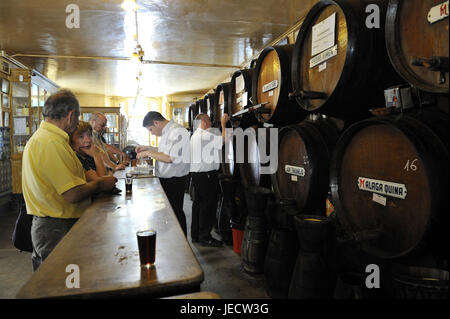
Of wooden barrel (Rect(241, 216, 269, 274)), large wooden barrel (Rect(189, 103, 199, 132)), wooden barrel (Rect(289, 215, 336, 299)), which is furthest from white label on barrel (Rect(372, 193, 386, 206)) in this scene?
large wooden barrel (Rect(189, 103, 199, 132))

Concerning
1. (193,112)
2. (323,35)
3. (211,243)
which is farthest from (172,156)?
(193,112)

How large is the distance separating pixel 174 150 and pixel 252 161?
99cm

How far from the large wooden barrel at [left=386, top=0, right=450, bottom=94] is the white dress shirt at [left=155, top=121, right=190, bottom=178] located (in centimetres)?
259

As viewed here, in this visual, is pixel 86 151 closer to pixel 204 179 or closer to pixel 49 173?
pixel 49 173

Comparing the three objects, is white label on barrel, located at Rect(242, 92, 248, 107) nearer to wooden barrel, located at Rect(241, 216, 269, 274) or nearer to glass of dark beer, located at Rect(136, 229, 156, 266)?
wooden barrel, located at Rect(241, 216, 269, 274)

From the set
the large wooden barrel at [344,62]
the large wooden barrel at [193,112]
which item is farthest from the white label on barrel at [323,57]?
the large wooden barrel at [193,112]

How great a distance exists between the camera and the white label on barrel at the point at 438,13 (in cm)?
111

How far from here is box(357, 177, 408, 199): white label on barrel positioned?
1311 millimetres

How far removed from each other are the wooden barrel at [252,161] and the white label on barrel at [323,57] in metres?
0.91

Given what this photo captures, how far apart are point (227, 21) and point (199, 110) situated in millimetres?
1912

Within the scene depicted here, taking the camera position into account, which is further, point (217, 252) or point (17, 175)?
point (17, 175)

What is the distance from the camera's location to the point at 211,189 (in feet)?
13.3
